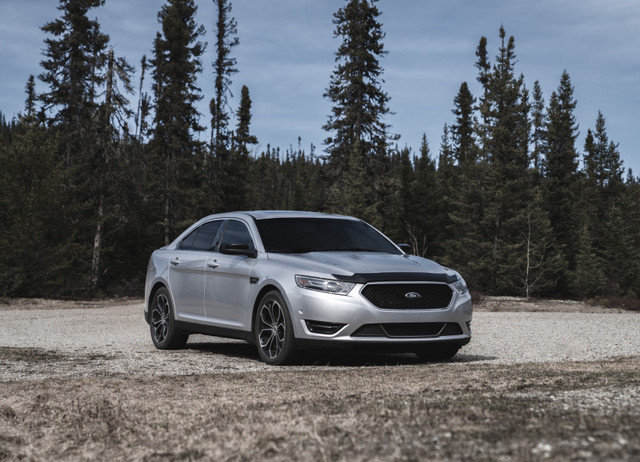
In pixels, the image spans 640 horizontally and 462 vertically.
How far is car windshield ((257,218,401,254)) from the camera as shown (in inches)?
346

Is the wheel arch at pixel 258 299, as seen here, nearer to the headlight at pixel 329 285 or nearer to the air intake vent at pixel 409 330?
the headlight at pixel 329 285

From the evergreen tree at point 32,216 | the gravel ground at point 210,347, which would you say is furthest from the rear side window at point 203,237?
the evergreen tree at point 32,216

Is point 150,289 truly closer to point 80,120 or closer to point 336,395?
point 336,395

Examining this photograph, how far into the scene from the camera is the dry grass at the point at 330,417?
3.24m

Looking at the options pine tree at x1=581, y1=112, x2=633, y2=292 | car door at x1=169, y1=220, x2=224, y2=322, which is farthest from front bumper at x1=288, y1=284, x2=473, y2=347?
pine tree at x1=581, y1=112, x2=633, y2=292

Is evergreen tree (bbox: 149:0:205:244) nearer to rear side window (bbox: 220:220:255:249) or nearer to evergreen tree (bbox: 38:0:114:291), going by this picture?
evergreen tree (bbox: 38:0:114:291)

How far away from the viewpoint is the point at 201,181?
54.6m

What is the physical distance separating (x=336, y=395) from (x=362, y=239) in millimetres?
4273

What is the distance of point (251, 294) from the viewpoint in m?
8.46

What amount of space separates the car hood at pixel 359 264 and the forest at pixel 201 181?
1673 centimetres

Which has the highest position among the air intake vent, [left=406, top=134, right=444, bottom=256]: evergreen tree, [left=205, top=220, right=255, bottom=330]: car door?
[left=406, top=134, right=444, bottom=256]: evergreen tree

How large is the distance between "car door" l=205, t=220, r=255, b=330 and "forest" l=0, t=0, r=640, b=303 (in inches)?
642

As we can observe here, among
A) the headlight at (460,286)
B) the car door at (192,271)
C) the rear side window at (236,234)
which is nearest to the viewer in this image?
the headlight at (460,286)

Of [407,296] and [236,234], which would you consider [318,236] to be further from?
[407,296]
